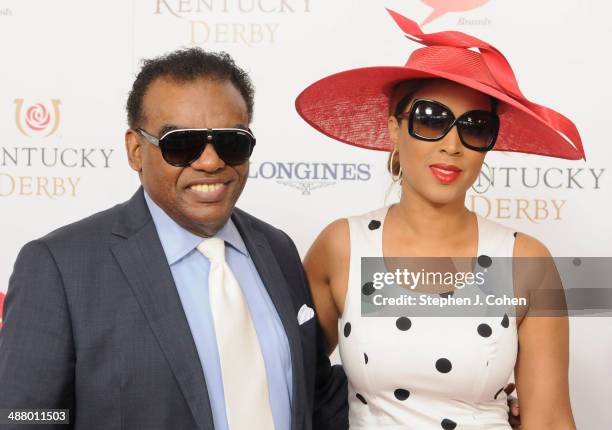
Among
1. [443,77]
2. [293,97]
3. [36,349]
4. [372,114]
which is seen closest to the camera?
[36,349]

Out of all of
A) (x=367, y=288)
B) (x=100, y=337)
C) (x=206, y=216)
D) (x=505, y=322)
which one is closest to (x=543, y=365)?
(x=505, y=322)

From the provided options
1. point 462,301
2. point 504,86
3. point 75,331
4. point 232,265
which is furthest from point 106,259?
point 504,86

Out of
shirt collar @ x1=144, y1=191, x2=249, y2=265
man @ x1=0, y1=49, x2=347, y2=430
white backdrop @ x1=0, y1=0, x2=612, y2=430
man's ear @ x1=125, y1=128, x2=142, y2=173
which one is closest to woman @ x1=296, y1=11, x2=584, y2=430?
man @ x1=0, y1=49, x2=347, y2=430

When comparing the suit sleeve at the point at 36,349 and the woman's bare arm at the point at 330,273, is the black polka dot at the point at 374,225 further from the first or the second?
the suit sleeve at the point at 36,349

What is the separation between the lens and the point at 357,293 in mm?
1688

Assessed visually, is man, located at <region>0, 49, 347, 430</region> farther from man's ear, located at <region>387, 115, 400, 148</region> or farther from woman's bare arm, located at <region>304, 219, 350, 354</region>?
man's ear, located at <region>387, 115, 400, 148</region>

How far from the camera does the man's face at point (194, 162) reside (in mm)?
1431

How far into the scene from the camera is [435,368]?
159 centimetres

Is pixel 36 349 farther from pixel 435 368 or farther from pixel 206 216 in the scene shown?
pixel 435 368

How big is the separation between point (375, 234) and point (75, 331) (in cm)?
68

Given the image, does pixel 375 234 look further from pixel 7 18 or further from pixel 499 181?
pixel 7 18

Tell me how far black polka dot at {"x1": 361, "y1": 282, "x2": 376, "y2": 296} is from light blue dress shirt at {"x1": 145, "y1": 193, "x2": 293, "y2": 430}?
0.22 metres

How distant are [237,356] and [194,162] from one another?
0.35 m

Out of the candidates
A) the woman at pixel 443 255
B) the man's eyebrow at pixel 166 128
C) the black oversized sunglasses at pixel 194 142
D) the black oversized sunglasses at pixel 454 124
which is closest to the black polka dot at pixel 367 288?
the woman at pixel 443 255
